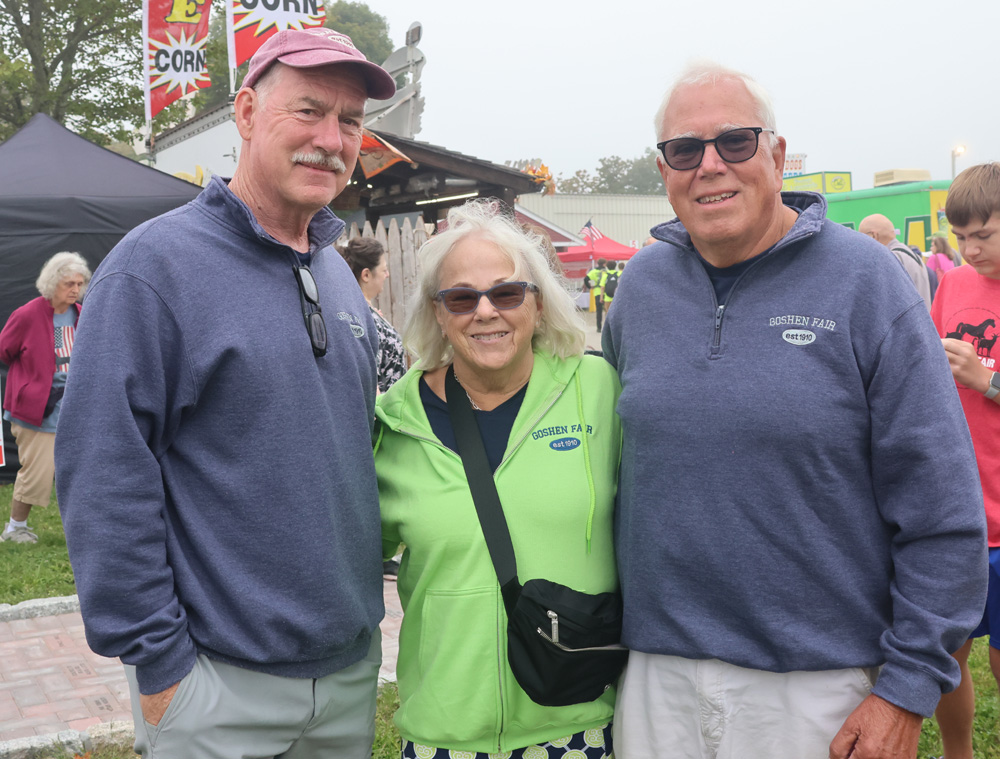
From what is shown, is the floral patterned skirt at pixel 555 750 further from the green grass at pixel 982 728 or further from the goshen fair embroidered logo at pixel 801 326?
the green grass at pixel 982 728

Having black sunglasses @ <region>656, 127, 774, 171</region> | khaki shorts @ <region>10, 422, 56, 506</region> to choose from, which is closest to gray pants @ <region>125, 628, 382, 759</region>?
black sunglasses @ <region>656, 127, 774, 171</region>

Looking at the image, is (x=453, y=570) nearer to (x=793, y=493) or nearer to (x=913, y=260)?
(x=793, y=493)

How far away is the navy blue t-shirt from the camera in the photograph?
2.53 m

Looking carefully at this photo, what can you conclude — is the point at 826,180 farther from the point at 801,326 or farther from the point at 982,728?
the point at 801,326

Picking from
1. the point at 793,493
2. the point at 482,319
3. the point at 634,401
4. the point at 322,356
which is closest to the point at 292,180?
the point at 322,356

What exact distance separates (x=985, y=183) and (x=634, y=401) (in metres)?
2.17

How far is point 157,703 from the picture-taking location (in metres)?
2.09

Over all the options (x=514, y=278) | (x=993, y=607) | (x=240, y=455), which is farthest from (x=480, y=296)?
(x=993, y=607)

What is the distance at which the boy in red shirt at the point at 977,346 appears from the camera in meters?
3.27

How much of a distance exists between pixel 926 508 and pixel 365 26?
62.3 meters

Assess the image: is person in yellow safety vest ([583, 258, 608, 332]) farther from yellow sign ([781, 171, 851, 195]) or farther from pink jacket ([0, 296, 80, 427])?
pink jacket ([0, 296, 80, 427])

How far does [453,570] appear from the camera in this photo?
240cm

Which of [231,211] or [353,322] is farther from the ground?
[231,211]

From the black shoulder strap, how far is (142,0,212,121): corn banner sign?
34.7 ft
